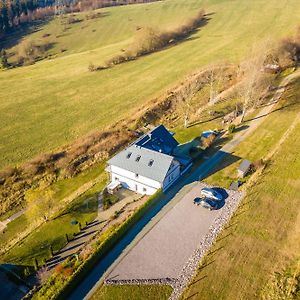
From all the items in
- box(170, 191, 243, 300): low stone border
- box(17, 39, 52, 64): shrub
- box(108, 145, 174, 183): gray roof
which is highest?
box(108, 145, 174, 183): gray roof

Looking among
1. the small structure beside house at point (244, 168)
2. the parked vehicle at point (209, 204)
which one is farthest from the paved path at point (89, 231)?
the small structure beside house at point (244, 168)

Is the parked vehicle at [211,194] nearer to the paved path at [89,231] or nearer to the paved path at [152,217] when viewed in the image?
the paved path at [152,217]

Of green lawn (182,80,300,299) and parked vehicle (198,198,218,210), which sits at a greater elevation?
parked vehicle (198,198,218,210)

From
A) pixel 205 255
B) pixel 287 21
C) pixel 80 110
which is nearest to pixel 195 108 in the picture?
pixel 80 110

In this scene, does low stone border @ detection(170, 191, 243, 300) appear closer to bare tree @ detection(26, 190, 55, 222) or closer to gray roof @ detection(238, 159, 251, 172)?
gray roof @ detection(238, 159, 251, 172)

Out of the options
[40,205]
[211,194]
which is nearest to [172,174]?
[211,194]

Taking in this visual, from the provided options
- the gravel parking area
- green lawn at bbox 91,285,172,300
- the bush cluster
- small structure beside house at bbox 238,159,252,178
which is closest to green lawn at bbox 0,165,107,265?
the bush cluster

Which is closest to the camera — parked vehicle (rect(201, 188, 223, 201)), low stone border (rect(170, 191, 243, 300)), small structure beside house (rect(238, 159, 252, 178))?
low stone border (rect(170, 191, 243, 300))
